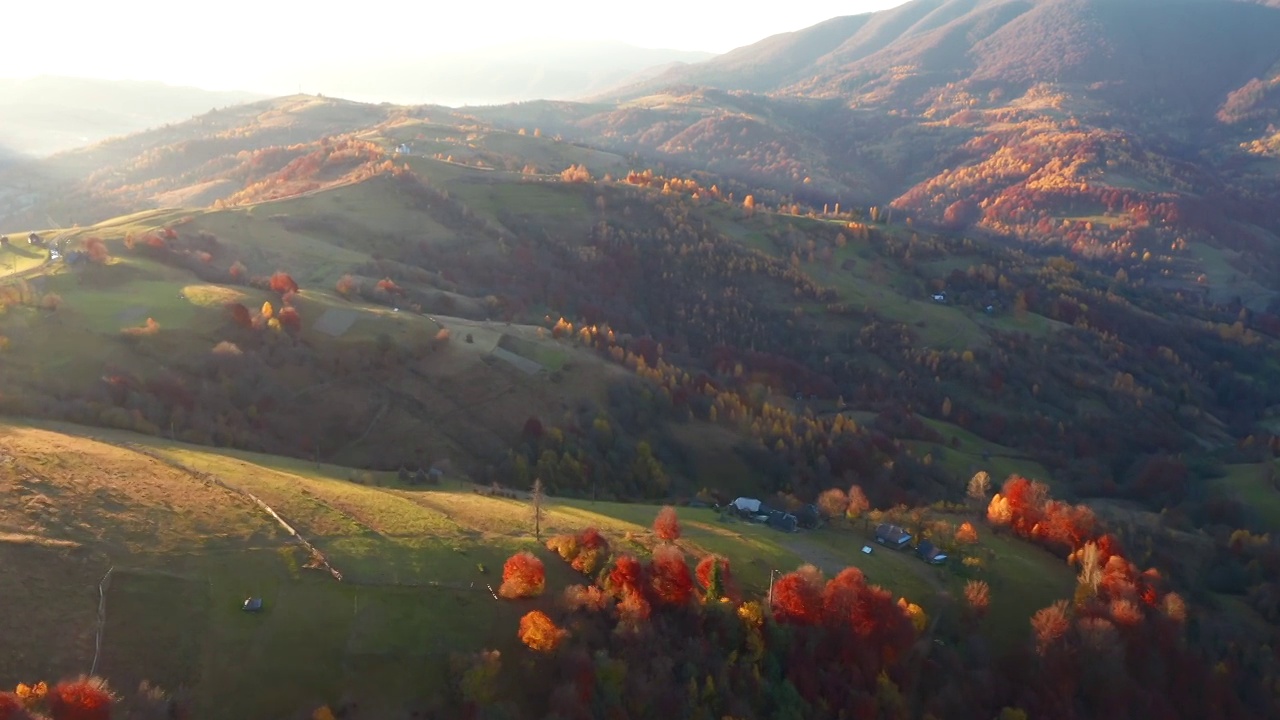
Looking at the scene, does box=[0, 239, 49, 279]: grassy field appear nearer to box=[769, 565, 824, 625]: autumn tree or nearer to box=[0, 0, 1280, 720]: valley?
box=[0, 0, 1280, 720]: valley

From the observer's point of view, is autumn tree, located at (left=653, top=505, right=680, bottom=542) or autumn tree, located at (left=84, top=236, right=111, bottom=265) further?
autumn tree, located at (left=84, top=236, right=111, bottom=265)

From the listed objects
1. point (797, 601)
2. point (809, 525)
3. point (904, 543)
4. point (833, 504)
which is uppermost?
point (797, 601)

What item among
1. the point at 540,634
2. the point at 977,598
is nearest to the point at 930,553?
the point at 977,598

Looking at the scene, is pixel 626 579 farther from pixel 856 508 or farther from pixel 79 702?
pixel 856 508

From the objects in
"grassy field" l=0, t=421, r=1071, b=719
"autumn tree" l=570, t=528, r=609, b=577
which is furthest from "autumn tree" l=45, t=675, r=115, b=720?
"autumn tree" l=570, t=528, r=609, b=577

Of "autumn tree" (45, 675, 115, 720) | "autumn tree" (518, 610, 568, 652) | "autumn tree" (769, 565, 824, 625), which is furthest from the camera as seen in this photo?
"autumn tree" (769, 565, 824, 625)

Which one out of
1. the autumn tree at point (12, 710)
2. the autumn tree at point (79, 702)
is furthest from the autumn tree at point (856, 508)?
the autumn tree at point (12, 710)

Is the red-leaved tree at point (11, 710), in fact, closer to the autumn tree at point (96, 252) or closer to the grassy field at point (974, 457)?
the autumn tree at point (96, 252)
